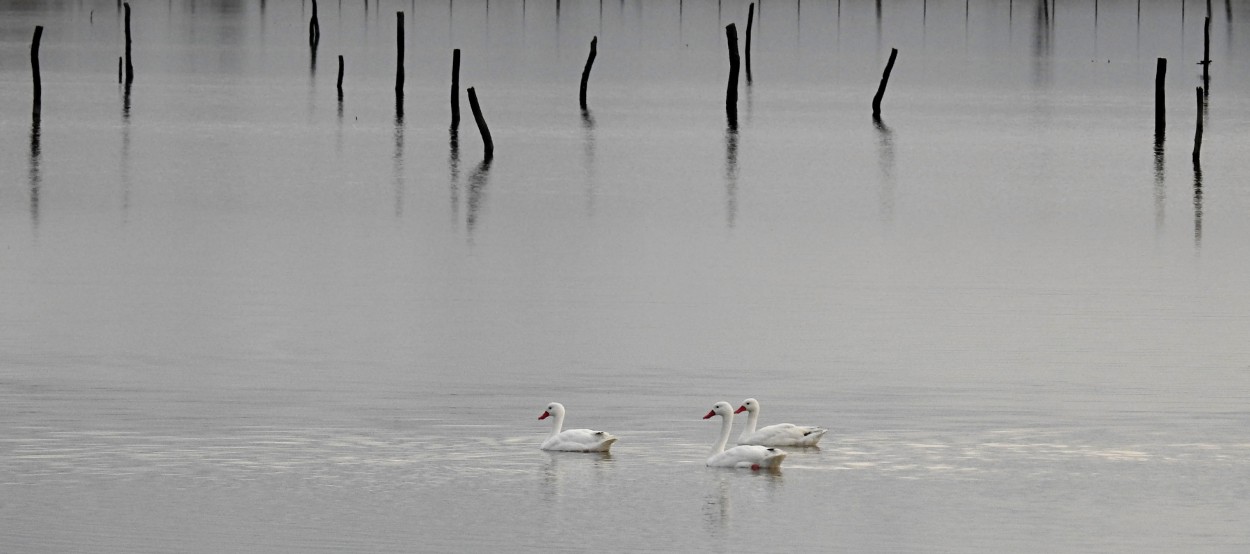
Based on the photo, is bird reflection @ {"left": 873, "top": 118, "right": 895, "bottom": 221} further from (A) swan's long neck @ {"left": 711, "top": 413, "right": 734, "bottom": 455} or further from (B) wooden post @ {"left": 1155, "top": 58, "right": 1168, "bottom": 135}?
(A) swan's long neck @ {"left": 711, "top": 413, "right": 734, "bottom": 455}

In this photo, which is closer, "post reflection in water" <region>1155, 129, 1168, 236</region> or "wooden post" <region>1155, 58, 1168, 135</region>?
"post reflection in water" <region>1155, 129, 1168, 236</region>

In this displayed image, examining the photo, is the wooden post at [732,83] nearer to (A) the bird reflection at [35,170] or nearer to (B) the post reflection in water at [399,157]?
(B) the post reflection in water at [399,157]

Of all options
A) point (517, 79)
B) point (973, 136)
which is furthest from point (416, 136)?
point (517, 79)

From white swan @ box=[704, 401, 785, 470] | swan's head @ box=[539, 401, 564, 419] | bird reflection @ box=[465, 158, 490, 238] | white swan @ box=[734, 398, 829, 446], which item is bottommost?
white swan @ box=[704, 401, 785, 470]

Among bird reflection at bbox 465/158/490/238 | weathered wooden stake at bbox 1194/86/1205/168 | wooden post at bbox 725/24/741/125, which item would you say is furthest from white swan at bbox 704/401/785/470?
wooden post at bbox 725/24/741/125

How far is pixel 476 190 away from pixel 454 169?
3.59m

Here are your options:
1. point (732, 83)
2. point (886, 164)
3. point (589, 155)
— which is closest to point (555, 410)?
point (886, 164)

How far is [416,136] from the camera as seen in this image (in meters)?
46.2

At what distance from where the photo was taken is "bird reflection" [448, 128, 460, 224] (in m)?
33.0

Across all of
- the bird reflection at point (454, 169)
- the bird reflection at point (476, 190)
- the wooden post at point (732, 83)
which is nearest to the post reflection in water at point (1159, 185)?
the wooden post at point (732, 83)

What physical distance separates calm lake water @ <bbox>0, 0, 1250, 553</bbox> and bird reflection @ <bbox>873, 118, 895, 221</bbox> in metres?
0.24

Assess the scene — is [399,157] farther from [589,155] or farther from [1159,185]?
[1159,185]

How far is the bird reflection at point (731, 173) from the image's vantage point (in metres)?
33.1

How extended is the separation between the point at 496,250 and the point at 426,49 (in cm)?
5957
